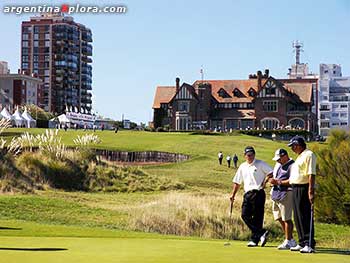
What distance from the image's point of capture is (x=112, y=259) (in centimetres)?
1069

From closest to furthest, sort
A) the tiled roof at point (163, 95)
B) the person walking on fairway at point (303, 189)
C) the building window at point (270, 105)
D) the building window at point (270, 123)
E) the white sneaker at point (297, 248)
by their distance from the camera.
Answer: the white sneaker at point (297, 248)
the person walking on fairway at point (303, 189)
the building window at point (270, 105)
the building window at point (270, 123)
the tiled roof at point (163, 95)

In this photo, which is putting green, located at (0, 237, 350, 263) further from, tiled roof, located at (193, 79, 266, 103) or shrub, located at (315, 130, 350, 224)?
tiled roof, located at (193, 79, 266, 103)

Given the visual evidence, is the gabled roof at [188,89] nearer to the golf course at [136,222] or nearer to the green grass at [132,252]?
the golf course at [136,222]

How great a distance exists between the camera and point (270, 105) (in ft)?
413

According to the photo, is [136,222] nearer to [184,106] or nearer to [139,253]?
[139,253]

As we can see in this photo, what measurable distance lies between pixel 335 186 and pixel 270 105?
3784 inches

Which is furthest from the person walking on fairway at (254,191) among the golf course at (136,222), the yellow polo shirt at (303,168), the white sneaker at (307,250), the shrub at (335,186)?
the shrub at (335,186)

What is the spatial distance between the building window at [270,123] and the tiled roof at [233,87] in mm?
4218

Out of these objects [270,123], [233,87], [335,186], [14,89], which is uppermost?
[14,89]

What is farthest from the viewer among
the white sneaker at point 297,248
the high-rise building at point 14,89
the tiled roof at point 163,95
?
the high-rise building at point 14,89

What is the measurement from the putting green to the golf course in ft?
0.05

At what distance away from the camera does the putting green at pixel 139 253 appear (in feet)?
35.1

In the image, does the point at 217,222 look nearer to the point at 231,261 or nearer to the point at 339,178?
the point at 339,178

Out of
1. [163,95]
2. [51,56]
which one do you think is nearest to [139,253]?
[163,95]
